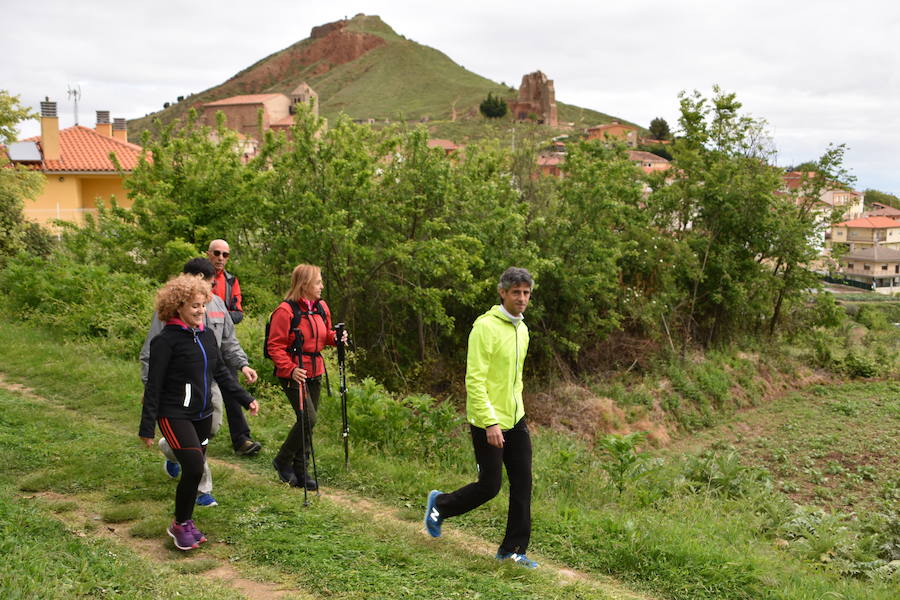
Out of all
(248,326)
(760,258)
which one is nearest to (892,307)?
(760,258)

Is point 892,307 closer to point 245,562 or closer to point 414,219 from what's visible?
point 414,219

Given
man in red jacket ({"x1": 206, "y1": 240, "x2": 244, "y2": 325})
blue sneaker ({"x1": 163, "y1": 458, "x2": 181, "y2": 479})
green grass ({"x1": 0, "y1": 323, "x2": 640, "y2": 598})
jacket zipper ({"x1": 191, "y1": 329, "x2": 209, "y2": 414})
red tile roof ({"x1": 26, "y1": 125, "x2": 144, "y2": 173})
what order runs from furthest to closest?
red tile roof ({"x1": 26, "y1": 125, "x2": 144, "y2": 173}) < man in red jacket ({"x1": 206, "y1": 240, "x2": 244, "y2": 325}) < blue sneaker ({"x1": 163, "y1": 458, "x2": 181, "y2": 479}) < jacket zipper ({"x1": 191, "y1": 329, "x2": 209, "y2": 414}) < green grass ({"x1": 0, "y1": 323, "x2": 640, "y2": 598})

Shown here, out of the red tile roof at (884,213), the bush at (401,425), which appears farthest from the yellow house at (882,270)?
the bush at (401,425)

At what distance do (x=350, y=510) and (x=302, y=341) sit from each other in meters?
1.38

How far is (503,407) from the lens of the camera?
498cm

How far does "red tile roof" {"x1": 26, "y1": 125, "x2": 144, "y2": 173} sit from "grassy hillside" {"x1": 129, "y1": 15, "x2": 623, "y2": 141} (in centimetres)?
7435

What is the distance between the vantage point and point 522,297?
488 centimetres

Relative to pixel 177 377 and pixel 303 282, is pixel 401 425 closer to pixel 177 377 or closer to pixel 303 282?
pixel 303 282

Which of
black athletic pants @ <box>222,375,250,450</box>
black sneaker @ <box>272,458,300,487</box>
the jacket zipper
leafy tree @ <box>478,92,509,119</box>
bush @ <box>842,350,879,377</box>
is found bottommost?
bush @ <box>842,350,879,377</box>

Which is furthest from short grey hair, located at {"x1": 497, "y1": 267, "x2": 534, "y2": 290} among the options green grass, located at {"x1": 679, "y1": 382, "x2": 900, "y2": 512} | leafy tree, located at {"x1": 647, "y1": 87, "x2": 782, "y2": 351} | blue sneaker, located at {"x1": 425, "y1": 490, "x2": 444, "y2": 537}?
leafy tree, located at {"x1": 647, "y1": 87, "x2": 782, "y2": 351}

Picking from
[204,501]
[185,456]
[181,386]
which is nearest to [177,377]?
[181,386]

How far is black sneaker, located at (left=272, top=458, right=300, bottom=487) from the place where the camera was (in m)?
6.35

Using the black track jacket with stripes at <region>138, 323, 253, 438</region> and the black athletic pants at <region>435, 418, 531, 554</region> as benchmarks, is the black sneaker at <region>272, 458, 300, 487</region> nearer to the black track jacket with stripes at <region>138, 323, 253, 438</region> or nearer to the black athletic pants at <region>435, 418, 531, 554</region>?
the black track jacket with stripes at <region>138, 323, 253, 438</region>

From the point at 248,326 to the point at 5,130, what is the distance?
18.0 m
